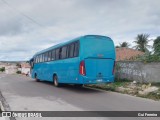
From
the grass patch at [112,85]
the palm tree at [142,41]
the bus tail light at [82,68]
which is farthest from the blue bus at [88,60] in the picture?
the palm tree at [142,41]

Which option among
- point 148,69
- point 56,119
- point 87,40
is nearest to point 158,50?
point 148,69

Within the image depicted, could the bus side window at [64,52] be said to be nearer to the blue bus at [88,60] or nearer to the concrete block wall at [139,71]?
the blue bus at [88,60]

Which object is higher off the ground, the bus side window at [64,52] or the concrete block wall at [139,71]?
the bus side window at [64,52]

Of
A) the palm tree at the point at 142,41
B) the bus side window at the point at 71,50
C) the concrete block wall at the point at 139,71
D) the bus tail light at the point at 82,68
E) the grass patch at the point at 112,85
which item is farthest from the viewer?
the palm tree at the point at 142,41

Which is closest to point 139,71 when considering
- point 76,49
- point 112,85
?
point 112,85

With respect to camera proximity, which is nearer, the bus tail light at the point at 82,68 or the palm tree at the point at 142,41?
the bus tail light at the point at 82,68

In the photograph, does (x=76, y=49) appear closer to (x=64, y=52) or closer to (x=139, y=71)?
(x=64, y=52)

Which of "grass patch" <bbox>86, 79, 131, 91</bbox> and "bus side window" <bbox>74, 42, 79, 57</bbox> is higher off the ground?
"bus side window" <bbox>74, 42, 79, 57</bbox>

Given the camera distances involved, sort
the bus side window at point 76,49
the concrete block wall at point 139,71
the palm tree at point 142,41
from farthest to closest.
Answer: the palm tree at point 142,41 → the concrete block wall at point 139,71 → the bus side window at point 76,49

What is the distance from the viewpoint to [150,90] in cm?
1351

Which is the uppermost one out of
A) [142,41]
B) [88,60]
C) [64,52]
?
[142,41]

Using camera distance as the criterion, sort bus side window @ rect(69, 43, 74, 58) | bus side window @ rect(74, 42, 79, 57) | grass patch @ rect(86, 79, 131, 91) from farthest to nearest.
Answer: grass patch @ rect(86, 79, 131, 91) < bus side window @ rect(69, 43, 74, 58) < bus side window @ rect(74, 42, 79, 57)

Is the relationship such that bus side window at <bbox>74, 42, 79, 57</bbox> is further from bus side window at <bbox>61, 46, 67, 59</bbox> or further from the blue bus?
bus side window at <bbox>61, 46, 67, 59</bbox>

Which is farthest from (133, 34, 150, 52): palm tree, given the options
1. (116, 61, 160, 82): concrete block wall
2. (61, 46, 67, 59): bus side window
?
(61, 46, 67, 59): bus side window
